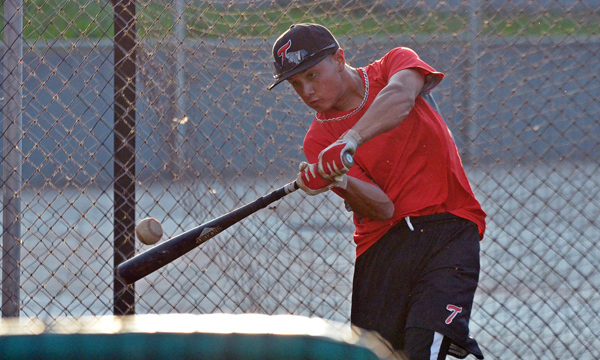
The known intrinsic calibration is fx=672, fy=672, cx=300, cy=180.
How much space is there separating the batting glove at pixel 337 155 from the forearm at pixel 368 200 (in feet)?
0.86

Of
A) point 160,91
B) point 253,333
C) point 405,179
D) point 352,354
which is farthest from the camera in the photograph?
point 160,91

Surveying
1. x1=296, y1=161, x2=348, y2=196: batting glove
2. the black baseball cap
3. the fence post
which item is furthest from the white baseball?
the black baseball cap

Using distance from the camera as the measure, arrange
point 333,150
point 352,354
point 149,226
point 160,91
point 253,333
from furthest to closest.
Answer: point 160,91, point 149,226, point 333,150, point 253,333, point 352,354

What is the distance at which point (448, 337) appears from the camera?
258cm

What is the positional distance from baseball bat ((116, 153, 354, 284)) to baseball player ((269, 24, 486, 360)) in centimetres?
31

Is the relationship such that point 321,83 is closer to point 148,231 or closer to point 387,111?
point 387,111

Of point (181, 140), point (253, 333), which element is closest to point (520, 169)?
point (181, 140)

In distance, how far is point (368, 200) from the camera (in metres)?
2.79

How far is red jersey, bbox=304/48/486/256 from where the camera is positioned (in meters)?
2.79

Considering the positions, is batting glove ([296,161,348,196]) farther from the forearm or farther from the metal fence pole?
the metal fence pole

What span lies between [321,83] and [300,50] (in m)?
0.16

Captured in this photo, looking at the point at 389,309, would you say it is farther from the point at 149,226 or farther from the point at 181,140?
the point at 181,140

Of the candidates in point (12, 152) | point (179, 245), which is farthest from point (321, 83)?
point (12, 152)

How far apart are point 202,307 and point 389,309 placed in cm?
298
